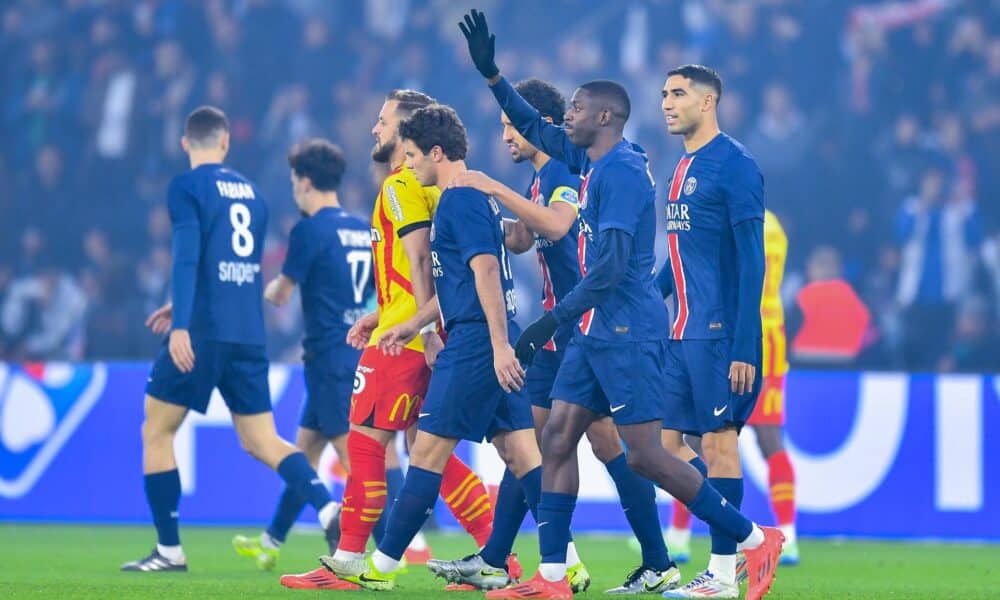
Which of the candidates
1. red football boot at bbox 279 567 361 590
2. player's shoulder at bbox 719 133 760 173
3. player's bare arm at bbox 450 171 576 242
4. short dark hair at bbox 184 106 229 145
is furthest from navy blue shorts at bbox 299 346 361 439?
player's shoulder at bbox 719 133 760 173

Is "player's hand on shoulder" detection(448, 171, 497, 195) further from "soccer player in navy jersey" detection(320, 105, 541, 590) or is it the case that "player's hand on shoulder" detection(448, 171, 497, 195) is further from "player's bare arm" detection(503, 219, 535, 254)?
"player's bare arm" detection(503, 219, 535, 254)

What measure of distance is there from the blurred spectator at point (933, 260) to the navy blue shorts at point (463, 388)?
7.94 metres

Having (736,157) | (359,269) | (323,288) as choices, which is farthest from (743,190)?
(323,288)

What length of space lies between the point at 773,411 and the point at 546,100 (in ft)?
9.20

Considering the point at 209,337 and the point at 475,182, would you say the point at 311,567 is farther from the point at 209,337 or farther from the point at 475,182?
the point at 475,182

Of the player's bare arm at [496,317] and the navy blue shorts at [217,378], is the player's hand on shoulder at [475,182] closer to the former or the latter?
the player's bare arm at [496,317]

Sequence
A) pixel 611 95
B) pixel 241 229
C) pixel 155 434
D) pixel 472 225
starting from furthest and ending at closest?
pixel 241 229 → pixel 155 434 → pixel 611 95 → pixel 472 225

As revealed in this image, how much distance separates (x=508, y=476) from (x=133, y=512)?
5364 mm

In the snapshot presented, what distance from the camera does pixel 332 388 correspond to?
842 cm

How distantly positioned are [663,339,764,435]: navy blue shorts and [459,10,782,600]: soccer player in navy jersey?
0.76 ft

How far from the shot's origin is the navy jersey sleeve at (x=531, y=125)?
6777 mm

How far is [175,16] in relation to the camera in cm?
1752


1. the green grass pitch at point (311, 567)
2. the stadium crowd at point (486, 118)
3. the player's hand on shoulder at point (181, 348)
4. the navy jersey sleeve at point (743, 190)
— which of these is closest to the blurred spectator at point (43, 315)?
the stadium crowd at point (486, 118)

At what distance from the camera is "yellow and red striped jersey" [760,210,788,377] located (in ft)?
29.1
